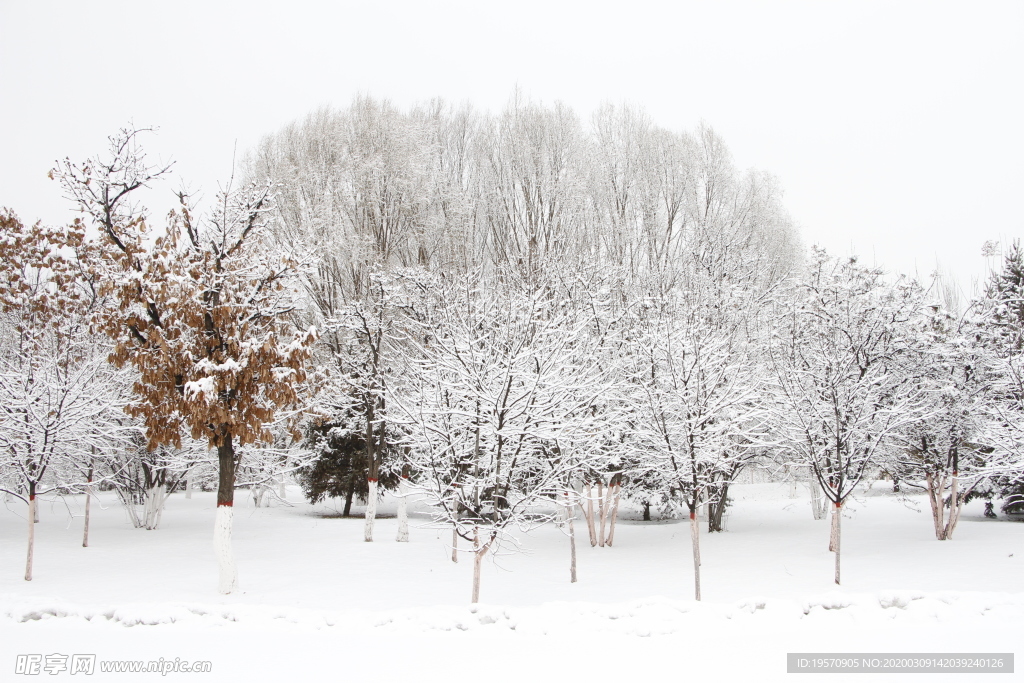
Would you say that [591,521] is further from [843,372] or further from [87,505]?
[87,505]

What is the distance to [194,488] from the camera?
114ft

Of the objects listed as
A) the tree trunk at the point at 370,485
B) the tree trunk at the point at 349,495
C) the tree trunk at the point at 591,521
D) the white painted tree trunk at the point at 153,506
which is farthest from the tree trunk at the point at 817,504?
the white painted tree trunk at the point at 153,506

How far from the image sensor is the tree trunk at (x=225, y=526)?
32.7 feet

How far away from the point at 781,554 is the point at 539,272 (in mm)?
8530

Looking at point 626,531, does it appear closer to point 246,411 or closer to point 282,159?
point 246,411

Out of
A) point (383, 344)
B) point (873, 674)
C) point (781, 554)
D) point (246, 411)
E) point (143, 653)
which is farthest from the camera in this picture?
point (383, 344)

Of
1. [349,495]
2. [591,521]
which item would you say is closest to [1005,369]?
[591,521]

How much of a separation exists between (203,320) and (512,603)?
264 inches

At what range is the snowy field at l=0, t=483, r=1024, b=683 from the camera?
21.2 feet

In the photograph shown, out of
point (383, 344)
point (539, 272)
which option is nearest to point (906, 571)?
point (539, 272)

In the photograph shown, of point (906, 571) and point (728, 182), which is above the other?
point (728, 182)

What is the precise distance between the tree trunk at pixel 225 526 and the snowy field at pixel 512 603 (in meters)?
0.34

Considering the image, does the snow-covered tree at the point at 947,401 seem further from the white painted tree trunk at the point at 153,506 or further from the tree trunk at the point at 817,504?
the white painted tree trunk at the point at 153,506

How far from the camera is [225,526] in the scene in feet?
33.0
